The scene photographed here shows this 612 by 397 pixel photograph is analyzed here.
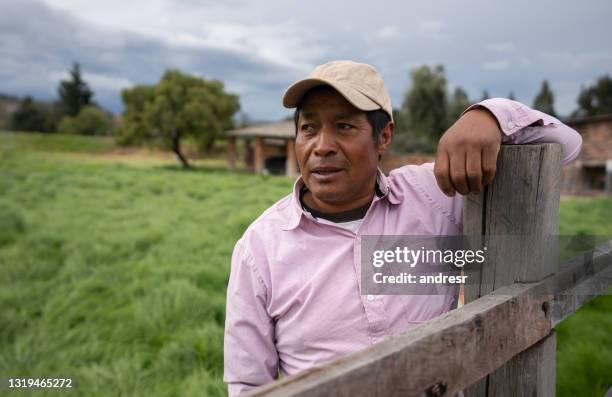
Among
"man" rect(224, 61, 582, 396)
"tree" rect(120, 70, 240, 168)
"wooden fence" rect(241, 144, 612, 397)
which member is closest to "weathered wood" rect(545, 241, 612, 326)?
"wooden fence" rect(241, 144, 612, 397)

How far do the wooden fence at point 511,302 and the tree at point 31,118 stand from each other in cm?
4382

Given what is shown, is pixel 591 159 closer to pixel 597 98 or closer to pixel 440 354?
pixel 440 354

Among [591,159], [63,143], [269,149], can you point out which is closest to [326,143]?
[591,159]

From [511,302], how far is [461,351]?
0.22 metres

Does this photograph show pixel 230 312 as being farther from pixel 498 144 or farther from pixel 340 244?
pixel 498 144

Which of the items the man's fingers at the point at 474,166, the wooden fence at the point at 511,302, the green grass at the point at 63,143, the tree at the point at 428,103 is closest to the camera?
the wooden fence at the point at 511,302

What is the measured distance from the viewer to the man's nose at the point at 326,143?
3.85 feet

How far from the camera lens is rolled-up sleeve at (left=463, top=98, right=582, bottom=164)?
1.09m

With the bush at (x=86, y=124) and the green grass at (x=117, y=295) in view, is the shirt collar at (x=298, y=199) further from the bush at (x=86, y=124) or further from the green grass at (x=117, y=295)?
the bush at (x=86, y=124)

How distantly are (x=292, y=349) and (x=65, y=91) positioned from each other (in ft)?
174

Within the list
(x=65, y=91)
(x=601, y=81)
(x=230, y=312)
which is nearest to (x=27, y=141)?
(x=65, y=91)

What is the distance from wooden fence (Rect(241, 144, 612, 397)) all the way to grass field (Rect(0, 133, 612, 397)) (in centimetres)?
153

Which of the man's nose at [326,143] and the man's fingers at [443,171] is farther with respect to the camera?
the man's nose at [326,143]

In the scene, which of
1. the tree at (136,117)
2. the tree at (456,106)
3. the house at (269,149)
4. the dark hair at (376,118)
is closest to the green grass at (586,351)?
the dark hair at (376,118)
